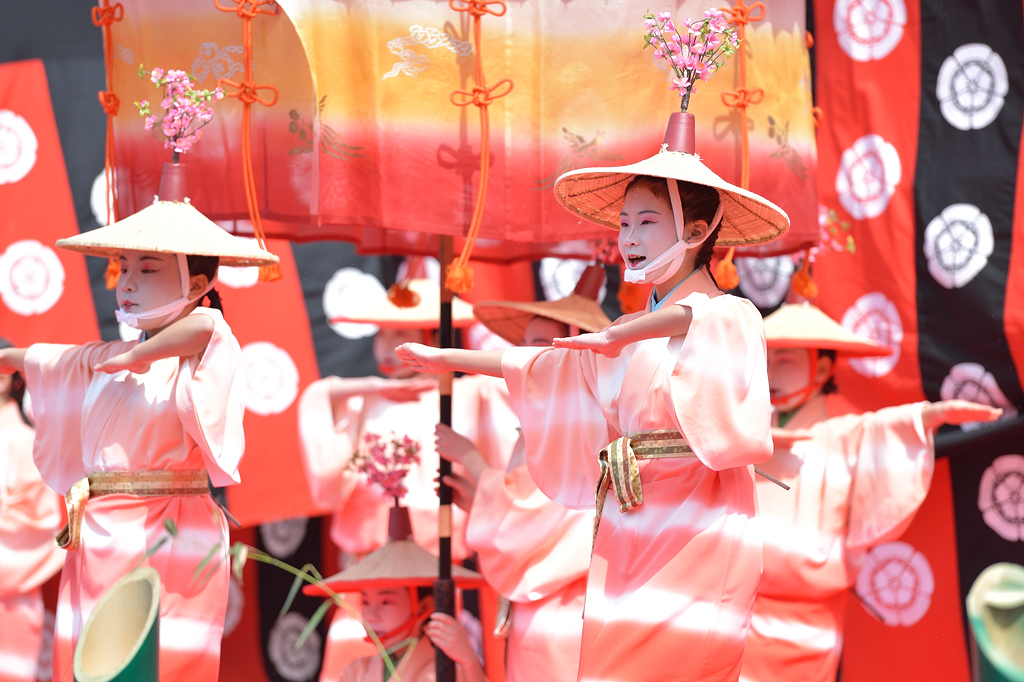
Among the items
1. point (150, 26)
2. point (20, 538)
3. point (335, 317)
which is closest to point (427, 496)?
point (335, 317)

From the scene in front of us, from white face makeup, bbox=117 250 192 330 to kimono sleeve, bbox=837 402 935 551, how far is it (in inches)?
101

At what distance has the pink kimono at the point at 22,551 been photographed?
16.3 ft

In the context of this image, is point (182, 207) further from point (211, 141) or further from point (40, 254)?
point (40, 254)

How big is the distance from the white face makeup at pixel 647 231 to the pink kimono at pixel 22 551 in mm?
3414

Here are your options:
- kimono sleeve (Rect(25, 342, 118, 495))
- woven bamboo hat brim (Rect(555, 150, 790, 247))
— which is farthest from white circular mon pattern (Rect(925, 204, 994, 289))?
kimono sleeve (Rect(25, 342, 118, 495))

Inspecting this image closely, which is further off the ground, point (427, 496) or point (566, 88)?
point (566, 88)

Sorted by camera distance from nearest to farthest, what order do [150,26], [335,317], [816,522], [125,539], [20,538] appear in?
[125,539] → [150,26] → [816,522] → [20,538] → [335,317]

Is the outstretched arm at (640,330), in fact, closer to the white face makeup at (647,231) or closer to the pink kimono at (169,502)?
the white face makeup at (647,231)

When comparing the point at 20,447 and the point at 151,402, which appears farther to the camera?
the point at 20,447

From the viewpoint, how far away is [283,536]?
5.66 meters

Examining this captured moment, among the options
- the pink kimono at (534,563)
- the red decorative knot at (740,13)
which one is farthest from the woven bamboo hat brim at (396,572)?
the red decorative knot at (740,13)

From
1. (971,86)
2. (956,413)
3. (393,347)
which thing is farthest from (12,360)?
(971,86)

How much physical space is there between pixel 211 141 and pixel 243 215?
0.80 ft

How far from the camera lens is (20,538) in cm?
500
